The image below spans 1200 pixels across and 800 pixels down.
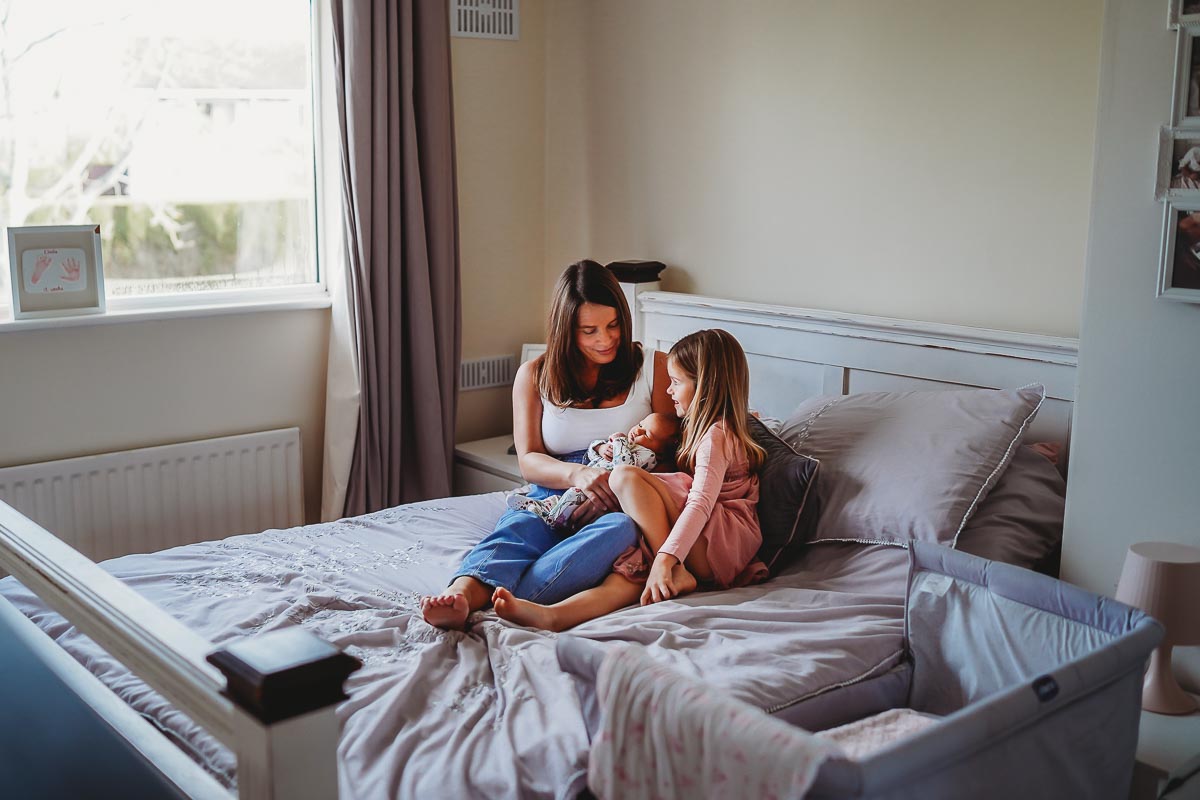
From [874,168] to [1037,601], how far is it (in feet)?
5.03

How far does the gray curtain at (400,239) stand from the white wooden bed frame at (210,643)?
0.70 metres

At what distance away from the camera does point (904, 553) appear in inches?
90.6

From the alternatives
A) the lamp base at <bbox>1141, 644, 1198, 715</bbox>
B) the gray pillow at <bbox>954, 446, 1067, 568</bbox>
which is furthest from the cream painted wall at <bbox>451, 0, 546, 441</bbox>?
the lamp base at <bbox>1141, 644, 1198, 715</bbox>

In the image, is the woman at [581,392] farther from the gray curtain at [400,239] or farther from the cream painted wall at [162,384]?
the cream painted wall at [162,384]

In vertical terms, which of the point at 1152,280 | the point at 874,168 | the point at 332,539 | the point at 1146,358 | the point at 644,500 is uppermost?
the point at 874,168

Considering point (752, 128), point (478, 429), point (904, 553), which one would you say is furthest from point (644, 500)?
point (478, 429)

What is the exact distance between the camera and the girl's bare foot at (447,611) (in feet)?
6.92

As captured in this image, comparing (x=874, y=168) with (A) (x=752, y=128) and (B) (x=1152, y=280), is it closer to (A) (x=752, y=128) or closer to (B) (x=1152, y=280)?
(A) (x=752, y=128)

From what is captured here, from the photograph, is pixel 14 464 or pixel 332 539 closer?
pixel 332 539

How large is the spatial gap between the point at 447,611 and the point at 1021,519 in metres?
1.23

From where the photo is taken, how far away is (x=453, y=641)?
2.07m

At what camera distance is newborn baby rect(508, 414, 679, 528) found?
99.7 inches

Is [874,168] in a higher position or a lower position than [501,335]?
higher

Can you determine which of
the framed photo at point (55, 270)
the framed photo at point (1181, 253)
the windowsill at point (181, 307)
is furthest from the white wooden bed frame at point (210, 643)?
the framed photo at point (55, 270)
